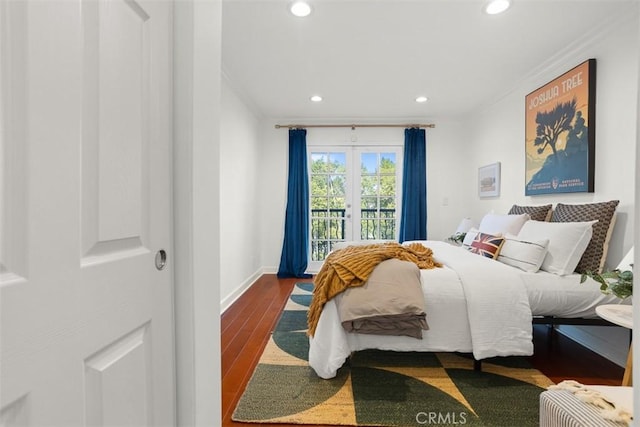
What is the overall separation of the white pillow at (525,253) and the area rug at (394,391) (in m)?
0.71

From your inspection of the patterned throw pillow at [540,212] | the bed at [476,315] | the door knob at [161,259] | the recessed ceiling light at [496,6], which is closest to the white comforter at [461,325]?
the bed at [476,315]

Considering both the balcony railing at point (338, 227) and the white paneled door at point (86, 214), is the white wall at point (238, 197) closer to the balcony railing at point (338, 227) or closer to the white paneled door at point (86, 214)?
the balcony railing at point (338, 227)

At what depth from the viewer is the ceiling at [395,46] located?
223 cm

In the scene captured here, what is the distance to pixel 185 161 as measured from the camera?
970 mm

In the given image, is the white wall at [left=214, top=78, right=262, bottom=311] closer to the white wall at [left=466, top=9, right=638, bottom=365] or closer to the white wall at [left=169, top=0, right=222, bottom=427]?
the white wall at [left=169, top=0, right=222, bottom=427]

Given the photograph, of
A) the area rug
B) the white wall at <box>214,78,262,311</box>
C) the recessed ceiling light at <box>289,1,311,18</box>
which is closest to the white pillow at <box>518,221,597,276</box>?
the area rug

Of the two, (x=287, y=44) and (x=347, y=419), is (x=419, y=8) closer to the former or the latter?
(x=287, y=44)

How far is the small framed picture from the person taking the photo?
13.0 ft

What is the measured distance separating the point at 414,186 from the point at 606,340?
2.91 metres

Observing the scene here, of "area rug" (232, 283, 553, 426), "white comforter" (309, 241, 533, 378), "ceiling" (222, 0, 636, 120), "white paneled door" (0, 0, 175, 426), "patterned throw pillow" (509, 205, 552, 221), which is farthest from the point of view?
"patterned throw pillow" (509, 205, 552, 221)

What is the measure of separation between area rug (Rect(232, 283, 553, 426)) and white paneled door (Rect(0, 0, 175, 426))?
95 cm

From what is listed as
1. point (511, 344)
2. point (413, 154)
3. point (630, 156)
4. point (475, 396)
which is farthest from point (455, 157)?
point (475, 396)

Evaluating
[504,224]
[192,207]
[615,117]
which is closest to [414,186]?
[504,224]

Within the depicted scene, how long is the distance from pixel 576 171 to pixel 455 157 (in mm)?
2281
